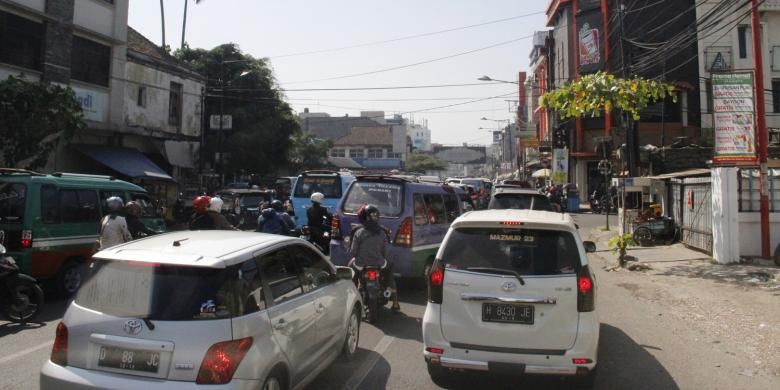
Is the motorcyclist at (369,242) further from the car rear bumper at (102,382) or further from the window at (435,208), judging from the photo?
the car rear bumper at (102,382)

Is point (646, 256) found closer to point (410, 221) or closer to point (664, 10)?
point (410, 221)

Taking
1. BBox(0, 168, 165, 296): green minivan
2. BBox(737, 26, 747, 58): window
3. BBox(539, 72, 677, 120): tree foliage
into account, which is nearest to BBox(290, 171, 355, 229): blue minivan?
BBox(539, 72, 677, 120): tree foliage

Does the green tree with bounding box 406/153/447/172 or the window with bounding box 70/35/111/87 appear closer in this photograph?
the window with bounding box 70/35/111/87

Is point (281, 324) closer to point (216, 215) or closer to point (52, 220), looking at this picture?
point (216, 215)

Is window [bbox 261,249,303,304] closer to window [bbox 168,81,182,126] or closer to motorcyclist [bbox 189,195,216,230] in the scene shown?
motorcyclist [bbox 189,195,216,230]

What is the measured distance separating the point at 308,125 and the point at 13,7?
288 feet

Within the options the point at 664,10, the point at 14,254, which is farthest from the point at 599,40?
the point at 14,254

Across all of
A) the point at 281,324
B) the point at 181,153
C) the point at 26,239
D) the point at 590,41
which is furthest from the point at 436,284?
the point at 590,41

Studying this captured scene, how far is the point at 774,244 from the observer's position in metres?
12.8

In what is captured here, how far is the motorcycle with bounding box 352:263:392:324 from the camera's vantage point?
302 inches

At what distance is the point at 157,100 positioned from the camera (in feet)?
87.3

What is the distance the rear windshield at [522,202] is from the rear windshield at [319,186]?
17.8ft

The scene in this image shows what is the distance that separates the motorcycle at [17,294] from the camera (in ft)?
24.7

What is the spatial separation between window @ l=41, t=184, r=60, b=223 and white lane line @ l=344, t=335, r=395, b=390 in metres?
5.59
